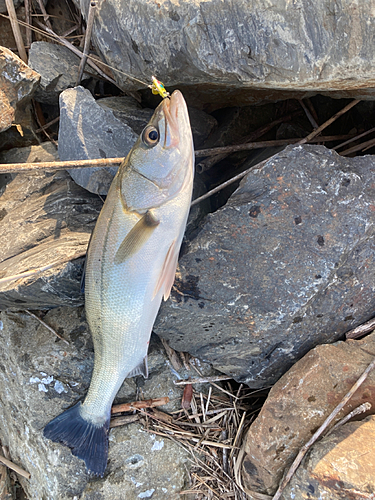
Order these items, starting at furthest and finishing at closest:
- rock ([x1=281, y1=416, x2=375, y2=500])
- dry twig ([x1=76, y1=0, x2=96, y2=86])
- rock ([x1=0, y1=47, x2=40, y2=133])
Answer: rock ([x1=0, y1=47, x2=40, y2=133])
dry twig ([x1=76, y1=0, x2=96, y2=86])
rock ([x1=281, y1=416, x2=375, y2=500])

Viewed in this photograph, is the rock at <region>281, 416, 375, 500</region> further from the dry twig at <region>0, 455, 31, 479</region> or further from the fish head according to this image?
the dry twig at <region>0, 455, 31, 479</region>

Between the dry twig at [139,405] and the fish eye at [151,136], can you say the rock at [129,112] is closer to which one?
the fish eye at [151,136]

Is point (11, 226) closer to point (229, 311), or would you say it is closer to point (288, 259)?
point (229, 311)

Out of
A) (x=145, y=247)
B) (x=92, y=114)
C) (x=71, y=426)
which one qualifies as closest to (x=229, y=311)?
(x=145, y=247)

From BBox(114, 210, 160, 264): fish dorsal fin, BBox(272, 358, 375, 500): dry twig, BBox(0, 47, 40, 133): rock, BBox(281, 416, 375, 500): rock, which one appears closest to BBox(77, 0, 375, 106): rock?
BBox(0, 47, 40, 133): rock

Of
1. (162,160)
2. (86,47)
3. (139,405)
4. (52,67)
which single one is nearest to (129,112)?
(86,47)
